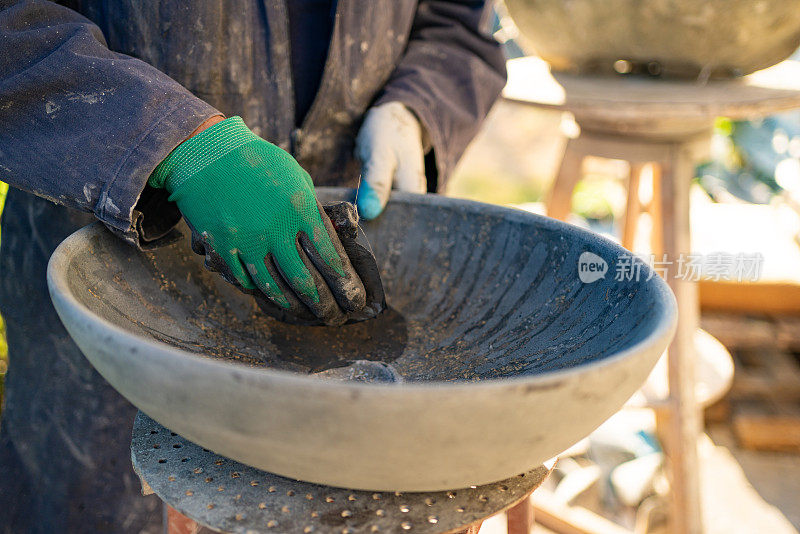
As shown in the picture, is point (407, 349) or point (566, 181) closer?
point (407, 349)

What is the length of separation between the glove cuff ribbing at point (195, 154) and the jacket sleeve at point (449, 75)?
1.15 feet

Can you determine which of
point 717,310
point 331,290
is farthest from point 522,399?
point 717,310

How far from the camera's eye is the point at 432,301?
2.99 ft

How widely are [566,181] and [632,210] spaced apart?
35 cm

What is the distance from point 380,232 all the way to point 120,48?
0.40m

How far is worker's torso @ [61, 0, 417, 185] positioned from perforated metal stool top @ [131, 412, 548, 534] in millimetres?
481

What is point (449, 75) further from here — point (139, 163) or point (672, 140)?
point (672, 140)

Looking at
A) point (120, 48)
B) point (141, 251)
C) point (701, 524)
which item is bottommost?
point (701, 524)

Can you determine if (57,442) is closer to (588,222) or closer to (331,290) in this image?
(331,290)

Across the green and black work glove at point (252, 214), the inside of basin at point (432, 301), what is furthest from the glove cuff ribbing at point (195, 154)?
the inside of basin at point (432, 301)

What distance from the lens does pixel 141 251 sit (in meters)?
0.78

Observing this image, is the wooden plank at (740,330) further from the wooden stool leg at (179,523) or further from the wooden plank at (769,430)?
the wooden stool leg at (179,523)

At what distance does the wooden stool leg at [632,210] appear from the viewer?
191 cm

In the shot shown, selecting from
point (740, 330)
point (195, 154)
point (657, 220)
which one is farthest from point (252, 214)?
point (740, 330)
